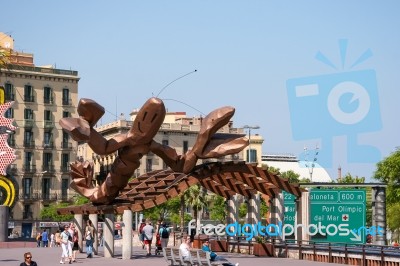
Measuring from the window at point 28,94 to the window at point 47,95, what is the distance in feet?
5.04

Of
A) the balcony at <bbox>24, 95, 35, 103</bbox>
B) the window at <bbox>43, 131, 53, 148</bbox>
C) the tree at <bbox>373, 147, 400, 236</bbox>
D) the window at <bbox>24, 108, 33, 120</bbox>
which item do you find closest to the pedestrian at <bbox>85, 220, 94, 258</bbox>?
the tree at <bbox>373, 147, 400, 236</bbox>

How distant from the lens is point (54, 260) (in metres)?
38.5

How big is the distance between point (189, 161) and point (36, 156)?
68.6 metres

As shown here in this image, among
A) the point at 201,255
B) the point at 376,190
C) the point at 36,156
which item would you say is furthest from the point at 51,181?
the point at 201,255

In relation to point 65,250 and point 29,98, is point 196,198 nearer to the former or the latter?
point 29,98

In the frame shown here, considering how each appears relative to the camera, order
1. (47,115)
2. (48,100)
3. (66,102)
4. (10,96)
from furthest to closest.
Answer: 1. (66,102)
2. (48,100)
3. (47,115)
4. (10,96)

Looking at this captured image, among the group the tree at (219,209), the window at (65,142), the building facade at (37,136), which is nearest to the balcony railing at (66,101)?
the building facade at (37,136)

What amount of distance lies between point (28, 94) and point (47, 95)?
93.9 inches

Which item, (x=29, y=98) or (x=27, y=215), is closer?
(x=27, y=215)

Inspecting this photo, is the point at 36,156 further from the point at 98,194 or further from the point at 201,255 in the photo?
the point at 201,255

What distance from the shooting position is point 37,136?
105 meters

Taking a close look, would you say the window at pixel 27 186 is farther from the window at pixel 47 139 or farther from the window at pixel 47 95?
the window at pixel 47 95

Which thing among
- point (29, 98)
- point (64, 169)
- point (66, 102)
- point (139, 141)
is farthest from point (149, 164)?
point (139, 141)

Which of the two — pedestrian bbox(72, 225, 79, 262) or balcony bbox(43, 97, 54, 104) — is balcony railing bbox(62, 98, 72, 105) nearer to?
balcony bbox(43, 97, 54, 104)
